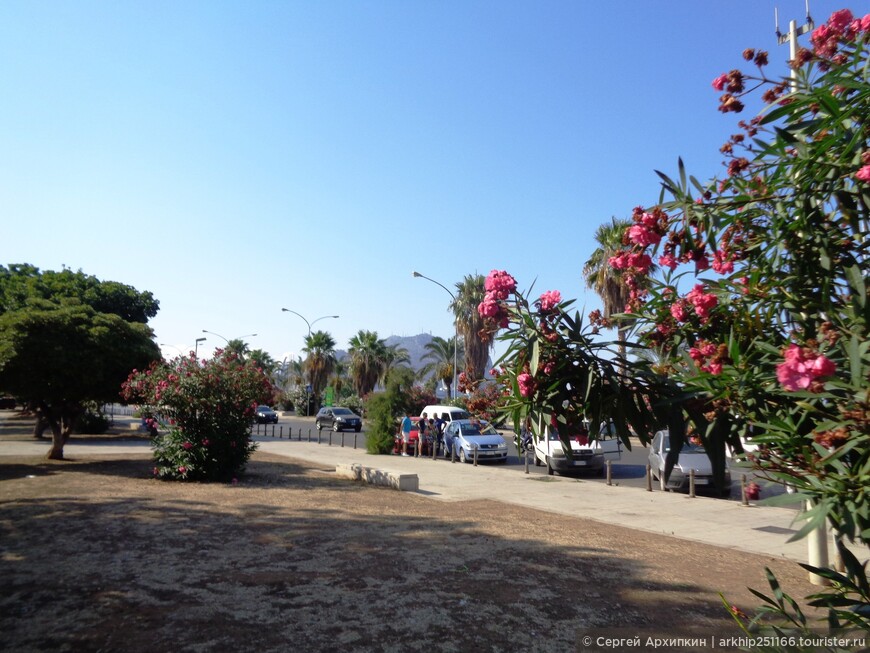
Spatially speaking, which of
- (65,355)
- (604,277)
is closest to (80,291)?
(65,355)

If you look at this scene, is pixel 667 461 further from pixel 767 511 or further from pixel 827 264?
pixel 767 511

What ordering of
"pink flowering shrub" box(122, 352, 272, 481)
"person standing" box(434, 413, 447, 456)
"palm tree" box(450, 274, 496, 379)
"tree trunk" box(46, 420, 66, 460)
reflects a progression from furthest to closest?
"palm tree" box(450, 274, 496, 379)
"person standing" box(434, 413, 447, 456)
"tree trunk" box(46, 420, 66, 460)
"pink flowering shrub" box(122, 352, 272, 481)

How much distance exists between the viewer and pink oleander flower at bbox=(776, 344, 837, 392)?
2242 millimetres

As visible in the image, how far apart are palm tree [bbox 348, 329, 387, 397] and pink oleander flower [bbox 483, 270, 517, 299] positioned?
183 ft

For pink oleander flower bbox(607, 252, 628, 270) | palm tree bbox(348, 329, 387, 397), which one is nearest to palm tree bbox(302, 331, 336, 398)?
palm tree bbox(348, 329, 387, 397)

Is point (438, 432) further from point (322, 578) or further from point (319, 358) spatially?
point (319, 358)

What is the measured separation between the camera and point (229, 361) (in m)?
16.0

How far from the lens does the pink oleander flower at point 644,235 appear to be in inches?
135

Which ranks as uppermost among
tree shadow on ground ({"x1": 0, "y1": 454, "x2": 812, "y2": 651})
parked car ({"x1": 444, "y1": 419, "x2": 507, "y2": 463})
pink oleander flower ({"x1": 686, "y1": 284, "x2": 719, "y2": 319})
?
pink oleander flower ({"x1": 686, "y1": 284, "x2": 719, "y2": 319})

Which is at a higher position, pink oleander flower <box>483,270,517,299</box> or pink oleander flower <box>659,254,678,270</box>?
pink oleander flower <box>659,254,678,270</box>

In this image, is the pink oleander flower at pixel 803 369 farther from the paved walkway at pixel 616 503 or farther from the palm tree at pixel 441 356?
the palm tree at pixel 441 356

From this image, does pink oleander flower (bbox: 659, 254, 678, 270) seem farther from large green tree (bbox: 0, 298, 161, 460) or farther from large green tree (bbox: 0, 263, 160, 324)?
large green tree (bbox: 0, 263, 160, 324)

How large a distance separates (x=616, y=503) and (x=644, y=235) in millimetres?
11276

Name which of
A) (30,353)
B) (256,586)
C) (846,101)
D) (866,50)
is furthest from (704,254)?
(30,353)
